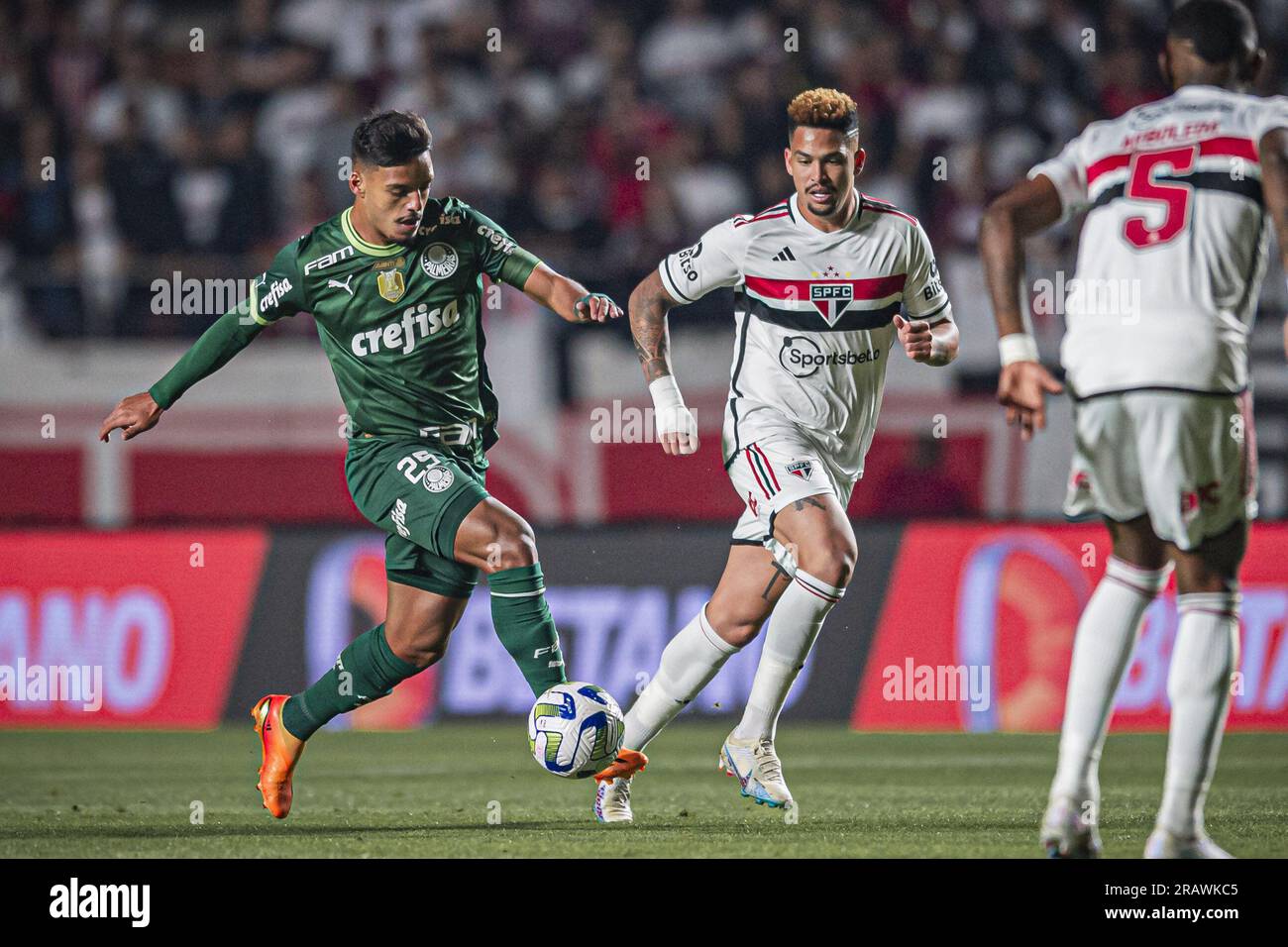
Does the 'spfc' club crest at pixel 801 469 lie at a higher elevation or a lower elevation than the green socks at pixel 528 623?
higher

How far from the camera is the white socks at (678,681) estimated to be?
6.01 metres

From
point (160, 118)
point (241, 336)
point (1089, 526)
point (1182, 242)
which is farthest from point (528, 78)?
point (1182, 242)

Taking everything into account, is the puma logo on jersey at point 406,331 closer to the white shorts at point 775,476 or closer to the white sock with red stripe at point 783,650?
the white shorts at point 775,476

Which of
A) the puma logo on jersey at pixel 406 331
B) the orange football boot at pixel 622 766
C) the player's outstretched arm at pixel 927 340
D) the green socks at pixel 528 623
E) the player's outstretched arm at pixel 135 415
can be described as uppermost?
the puma logo on jersey at pixel 406 331

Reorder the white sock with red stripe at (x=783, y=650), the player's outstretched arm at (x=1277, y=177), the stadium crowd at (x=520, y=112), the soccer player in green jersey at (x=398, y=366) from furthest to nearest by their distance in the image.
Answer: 1. the stadium crowd at (x=520, y=112)
2. the white sock with red stripe at (x=783, y=650)
3. the soccer player in green jersey at (x=398, y=366)
4. the player's outstretched arm at (x=1277, y=177)

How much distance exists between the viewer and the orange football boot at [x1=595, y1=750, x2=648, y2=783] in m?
5.64

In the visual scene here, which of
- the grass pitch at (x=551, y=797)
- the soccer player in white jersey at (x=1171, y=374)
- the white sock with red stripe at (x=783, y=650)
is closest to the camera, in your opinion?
the soccer player in white jersey at (x=1171, y=374)

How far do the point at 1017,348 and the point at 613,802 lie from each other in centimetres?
221

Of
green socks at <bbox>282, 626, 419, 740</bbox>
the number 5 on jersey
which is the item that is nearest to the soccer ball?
green socks at <bbox>282, 626, 419, 740</bbox>

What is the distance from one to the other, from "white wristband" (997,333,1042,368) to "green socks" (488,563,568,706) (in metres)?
1.75

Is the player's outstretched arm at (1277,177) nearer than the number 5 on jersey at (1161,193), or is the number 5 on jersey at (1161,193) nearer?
the player's outstretched arm at (1277,177)

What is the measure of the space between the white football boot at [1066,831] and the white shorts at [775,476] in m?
1.62

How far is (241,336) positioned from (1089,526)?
17.5 ft

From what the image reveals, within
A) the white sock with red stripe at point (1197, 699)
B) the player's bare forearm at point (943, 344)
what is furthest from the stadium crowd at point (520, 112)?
the white sock with red stripe at point (1197, 699)
